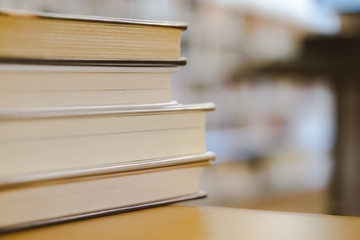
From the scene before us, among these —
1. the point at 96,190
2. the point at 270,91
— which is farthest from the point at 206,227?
the point at 270,91

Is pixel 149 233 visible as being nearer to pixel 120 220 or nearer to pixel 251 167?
pixel 120 220

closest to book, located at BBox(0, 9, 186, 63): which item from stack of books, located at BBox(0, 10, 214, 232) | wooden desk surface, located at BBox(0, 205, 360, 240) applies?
stack of books, located at BBox(0, 10, 214, 232)

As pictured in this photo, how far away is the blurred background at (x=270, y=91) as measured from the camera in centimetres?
170

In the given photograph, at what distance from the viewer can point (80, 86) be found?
35 centimetres

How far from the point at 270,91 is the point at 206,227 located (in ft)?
10.7

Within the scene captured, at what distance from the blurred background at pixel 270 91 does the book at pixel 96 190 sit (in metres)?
1.29

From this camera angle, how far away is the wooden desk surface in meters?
0.31

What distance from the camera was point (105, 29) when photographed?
35cm

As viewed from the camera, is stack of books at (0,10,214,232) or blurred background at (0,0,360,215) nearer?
stack of books at (0,10,214,232)

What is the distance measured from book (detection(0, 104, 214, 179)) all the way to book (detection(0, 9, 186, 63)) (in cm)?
4

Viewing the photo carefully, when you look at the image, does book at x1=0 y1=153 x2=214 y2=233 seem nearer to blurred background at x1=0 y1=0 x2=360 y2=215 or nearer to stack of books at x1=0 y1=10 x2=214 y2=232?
stack of books at x1=0 y1=10 x2=214 y2=232

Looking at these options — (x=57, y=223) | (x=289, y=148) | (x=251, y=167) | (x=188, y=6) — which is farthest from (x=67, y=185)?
(x=289, y=148)

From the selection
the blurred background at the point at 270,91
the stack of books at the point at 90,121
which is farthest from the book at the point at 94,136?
the blurred background at the point at 270,91

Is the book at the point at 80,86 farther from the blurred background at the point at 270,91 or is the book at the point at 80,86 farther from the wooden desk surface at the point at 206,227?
the blurred background at the point at 270,91
